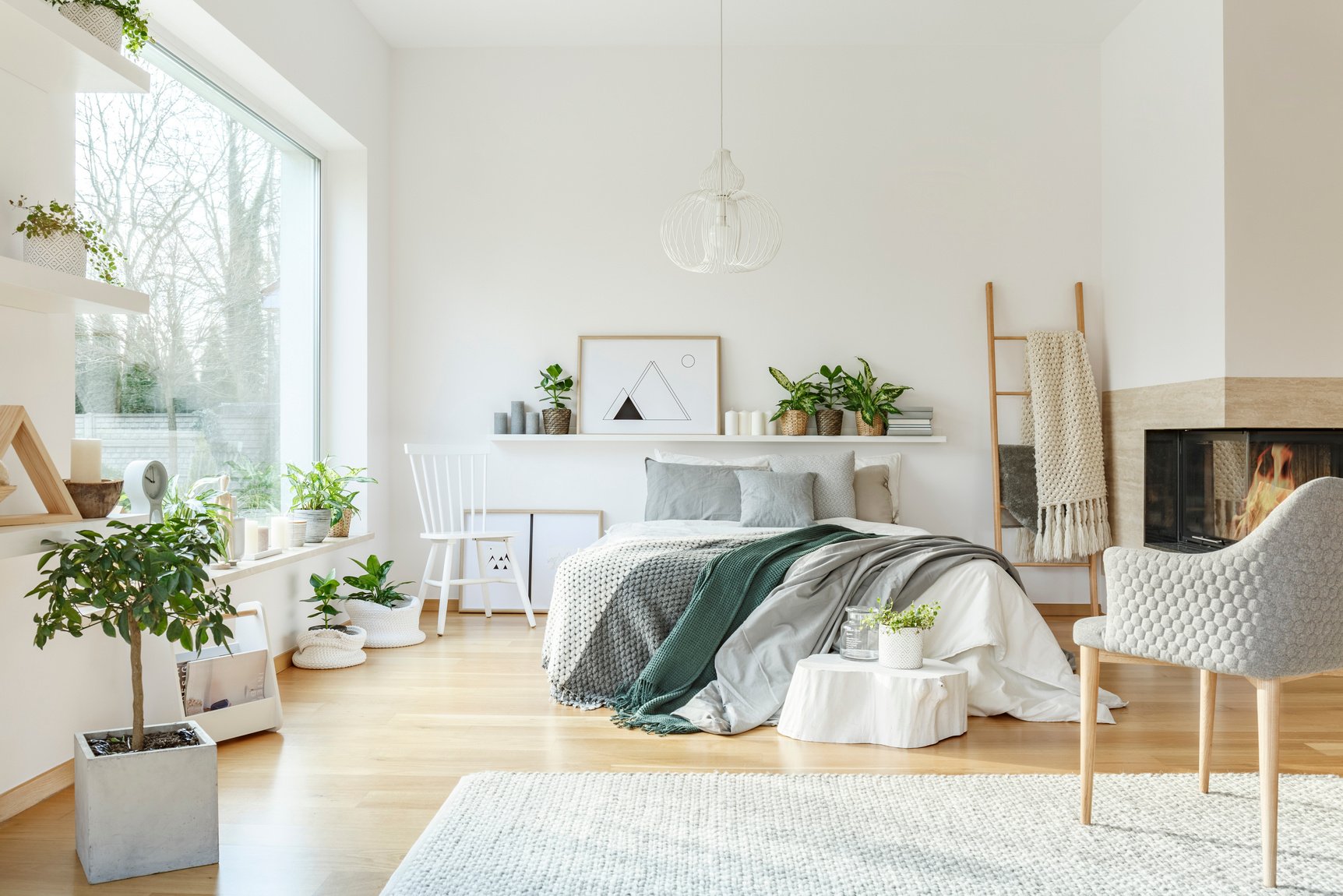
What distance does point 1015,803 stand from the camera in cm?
266

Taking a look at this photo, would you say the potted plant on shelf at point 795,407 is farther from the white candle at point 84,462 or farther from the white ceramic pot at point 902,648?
the white candle at point 84,462

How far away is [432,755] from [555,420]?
2.76 metres

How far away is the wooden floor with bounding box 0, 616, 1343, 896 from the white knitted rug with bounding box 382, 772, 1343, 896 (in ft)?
0.50

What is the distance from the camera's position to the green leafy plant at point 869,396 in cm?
552

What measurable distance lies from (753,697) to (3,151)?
285 centimetres

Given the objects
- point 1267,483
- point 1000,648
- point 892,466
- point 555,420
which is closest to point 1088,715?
point 1000,648

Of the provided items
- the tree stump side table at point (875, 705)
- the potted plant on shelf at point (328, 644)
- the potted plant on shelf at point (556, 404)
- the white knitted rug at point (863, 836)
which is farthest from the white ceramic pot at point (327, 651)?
the tree stump side table at point (875, 705)

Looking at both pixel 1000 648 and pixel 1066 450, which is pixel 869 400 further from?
pixel 1000 648

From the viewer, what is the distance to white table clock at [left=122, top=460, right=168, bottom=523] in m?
3.01

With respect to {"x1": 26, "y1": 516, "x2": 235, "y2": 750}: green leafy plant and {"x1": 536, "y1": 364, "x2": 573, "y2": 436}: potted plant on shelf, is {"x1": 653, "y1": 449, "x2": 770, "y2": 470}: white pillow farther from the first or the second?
{"x1": 26, "y1": 516, "x2": 235, "y2": 750}: green leafy plant

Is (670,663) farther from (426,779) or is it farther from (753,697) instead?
(426,779)

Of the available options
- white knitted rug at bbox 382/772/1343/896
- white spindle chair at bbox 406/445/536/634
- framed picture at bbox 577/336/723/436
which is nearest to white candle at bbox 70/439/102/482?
white knitted rug at bbox 382/772/1343/896

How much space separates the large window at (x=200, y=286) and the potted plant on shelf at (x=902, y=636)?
272 centimetres

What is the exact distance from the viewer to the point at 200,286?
4.02 m
